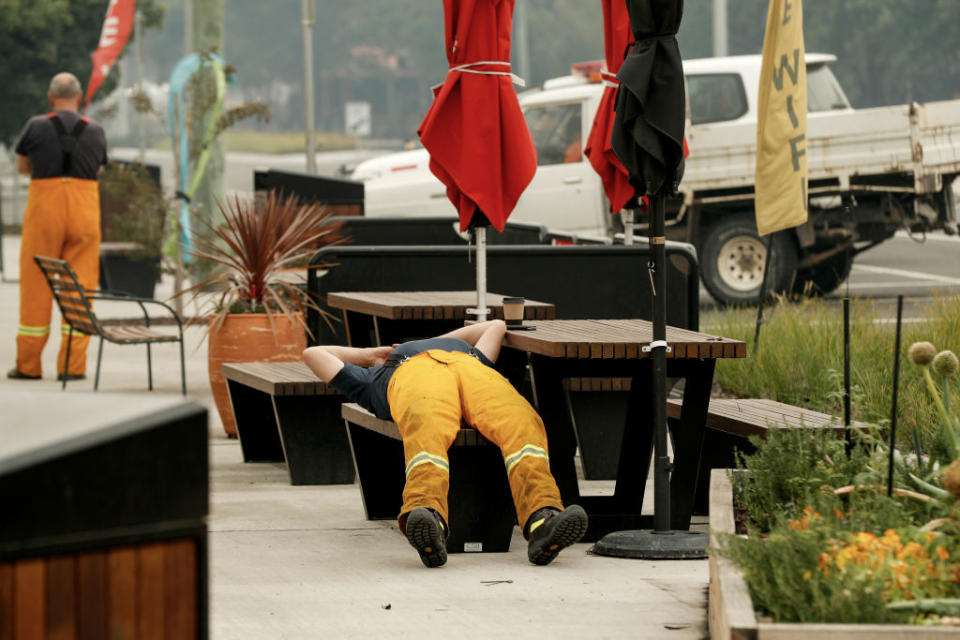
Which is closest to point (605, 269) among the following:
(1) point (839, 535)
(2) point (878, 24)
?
(1) point (839, 535)

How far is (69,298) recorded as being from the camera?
9969 millimetres

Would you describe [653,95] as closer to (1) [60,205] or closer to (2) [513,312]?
(2) [513,312]

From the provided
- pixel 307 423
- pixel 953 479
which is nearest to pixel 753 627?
pixel 953 479

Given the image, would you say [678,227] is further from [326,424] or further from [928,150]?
[326,424]

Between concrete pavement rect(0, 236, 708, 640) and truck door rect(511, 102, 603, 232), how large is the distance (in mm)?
9599

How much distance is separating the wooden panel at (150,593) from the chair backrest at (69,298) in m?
7.91

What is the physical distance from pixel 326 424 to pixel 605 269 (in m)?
1.77

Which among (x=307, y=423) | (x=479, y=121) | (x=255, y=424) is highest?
(x=479, y=121)

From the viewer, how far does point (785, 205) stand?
9109mm

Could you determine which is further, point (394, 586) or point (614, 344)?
point (614, 344)

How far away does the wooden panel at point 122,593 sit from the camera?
6.21 feet

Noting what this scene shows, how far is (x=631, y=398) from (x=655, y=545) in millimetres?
605

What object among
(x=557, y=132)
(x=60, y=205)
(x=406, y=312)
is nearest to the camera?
(x=406, y=312)

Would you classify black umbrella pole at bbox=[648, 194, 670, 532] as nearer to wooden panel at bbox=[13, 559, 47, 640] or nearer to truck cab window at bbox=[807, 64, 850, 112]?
wooden panel at bbox=[13, 559, 47, 640]
